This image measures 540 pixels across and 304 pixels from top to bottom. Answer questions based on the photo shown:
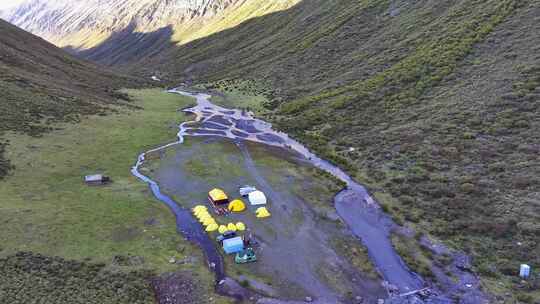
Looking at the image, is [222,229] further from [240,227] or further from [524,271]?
[524,271]

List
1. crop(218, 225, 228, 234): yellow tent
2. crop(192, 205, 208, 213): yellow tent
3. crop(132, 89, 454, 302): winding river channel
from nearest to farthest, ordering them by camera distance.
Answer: crop(132, 89, 454, 302): winding river channel → crop(218, 225, 228, 234): yellow tent → crop(192, 205, 208, 213): yellow tent

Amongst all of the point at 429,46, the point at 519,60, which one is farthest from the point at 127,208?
the point at 429,46

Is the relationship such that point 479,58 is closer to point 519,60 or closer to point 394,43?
point 519,60

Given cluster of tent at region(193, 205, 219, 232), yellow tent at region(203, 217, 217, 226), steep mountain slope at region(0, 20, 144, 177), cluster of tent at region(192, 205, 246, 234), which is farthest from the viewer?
steep mountain slope at region(0, 20, 144, 177)

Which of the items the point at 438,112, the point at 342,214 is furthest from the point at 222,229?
the point at 438,112

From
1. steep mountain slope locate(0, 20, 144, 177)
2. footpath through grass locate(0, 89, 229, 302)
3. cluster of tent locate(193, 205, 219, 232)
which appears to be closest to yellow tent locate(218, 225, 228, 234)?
cluster of tent locate(193, 205, 219, 232)

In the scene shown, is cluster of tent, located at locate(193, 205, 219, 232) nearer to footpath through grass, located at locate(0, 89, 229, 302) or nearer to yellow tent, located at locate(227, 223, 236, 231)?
yellow tent, located at locate(227, 223, 236, 231)

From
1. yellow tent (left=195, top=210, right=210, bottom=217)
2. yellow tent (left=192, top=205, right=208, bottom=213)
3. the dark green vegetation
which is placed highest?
the dark green vegetation

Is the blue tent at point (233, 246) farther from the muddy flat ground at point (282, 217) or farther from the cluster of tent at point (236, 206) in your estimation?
the cluster of tent at point (236, 206)
